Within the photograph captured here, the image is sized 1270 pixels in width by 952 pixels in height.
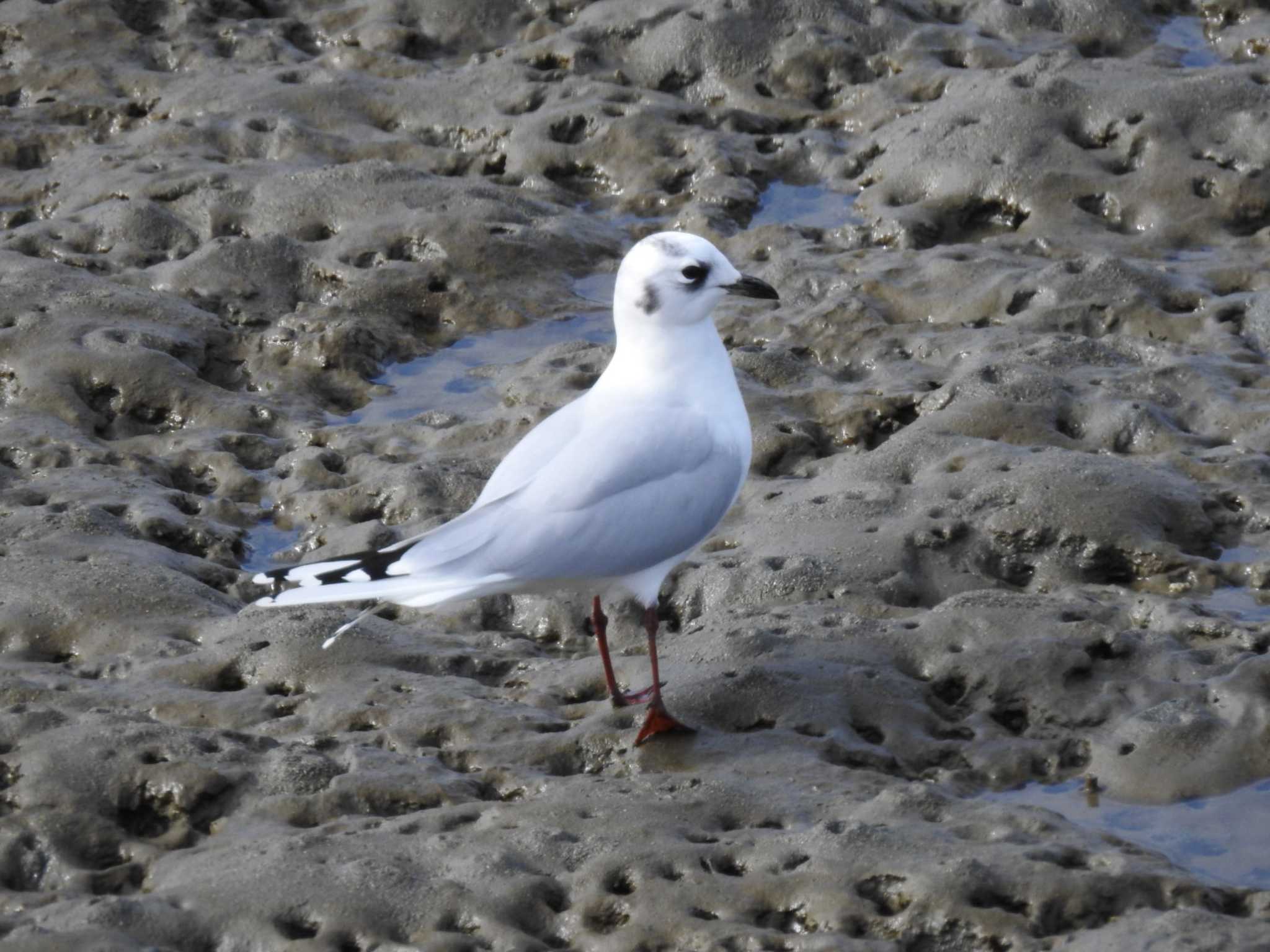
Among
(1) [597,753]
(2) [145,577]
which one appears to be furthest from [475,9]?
(1) [597,753]

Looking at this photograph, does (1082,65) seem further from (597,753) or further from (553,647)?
(597,753)

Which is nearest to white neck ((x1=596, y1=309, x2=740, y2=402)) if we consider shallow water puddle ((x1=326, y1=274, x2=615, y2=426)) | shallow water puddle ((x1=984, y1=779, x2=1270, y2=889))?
shallow water puddle ((x1=984, y1=779, x2=1270, y2=889))

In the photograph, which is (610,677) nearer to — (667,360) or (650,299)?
(667,360)

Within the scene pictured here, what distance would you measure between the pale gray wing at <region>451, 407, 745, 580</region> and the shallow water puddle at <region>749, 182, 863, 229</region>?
11.1 ft

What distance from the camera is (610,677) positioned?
5.47 meters

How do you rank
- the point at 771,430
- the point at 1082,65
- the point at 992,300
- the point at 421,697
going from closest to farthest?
the point at 421,697, the point at 771,430, the point at 992,300, the point at 1082,65

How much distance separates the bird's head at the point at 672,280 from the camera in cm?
569

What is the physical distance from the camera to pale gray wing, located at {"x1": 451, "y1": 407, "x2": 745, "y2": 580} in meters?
5.35

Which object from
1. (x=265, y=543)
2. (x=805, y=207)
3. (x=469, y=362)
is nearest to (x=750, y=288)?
(x=265, y=543)

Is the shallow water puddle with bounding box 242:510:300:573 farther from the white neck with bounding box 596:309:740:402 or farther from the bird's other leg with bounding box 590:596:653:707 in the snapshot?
the white neck with bounding box 596:309:740:402

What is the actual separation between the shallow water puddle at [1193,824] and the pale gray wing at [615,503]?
1250mm

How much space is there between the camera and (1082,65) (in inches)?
364

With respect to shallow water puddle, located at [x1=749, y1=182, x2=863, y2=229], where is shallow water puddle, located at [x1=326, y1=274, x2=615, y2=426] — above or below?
below

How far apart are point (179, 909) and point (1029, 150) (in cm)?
582
